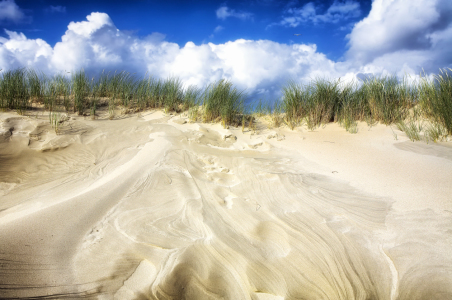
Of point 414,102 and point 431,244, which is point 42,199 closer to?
point 431,244

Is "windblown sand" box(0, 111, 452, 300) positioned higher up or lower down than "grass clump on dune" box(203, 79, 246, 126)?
lower down

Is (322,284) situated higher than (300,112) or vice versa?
(300,112)

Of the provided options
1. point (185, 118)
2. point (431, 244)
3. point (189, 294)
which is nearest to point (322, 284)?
point (189, 294)

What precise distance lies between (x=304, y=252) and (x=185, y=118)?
436 cm

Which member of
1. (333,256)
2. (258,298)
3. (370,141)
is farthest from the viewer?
(370,141)

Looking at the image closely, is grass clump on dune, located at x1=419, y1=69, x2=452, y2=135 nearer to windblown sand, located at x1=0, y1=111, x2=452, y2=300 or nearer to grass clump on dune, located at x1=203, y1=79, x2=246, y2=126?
windblown sand, located at x1=0, y1=111, x2=452, y2=300

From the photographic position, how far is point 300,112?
598cm

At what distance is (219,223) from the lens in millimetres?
1947

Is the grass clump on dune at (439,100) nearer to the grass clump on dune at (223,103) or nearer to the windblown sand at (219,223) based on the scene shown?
the windblown sand at (219,223)

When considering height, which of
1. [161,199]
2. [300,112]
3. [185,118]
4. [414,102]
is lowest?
[161,199]

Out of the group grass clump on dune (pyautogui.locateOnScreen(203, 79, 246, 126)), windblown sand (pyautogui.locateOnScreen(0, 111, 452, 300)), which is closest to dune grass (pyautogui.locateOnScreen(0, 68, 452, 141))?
grass clump on dune (pyautogui.locateOnScreen(203, 79, 246, 126))

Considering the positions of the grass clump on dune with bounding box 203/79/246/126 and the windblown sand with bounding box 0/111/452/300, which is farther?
the grass clump on dune with bounding box 203/79/246/126

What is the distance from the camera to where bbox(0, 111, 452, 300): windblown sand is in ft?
4.53

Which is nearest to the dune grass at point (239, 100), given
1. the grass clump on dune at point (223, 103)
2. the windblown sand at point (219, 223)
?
the grass clump on dune at point (223, 103)
